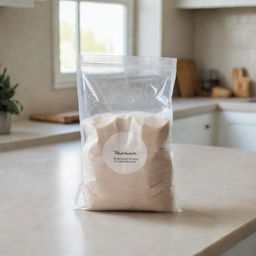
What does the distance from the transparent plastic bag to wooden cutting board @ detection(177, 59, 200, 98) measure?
2874mm

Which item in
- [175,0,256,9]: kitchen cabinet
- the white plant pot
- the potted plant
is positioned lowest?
the white plant pot

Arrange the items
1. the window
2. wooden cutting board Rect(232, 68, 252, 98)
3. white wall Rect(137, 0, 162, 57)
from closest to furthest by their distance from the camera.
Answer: the window, white wall Rect(137, 0, 162, 57), wooden cutting board Rect(232, 68, 252, 98)

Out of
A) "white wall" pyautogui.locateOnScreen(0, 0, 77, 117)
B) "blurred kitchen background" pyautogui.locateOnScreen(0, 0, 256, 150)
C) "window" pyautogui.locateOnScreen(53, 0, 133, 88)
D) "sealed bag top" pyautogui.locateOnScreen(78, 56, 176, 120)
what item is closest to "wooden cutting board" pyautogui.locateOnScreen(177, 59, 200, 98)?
"blurred kitchen background" pyautogui.locateOnScreen(0, 0, 256, 150)

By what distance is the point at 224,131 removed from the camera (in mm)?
3781

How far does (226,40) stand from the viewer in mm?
4230

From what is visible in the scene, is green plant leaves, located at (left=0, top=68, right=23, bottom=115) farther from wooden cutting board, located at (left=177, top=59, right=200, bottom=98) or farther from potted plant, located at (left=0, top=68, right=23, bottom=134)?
wooden cutting board, located at (left=177, top=59, right=200, bottom=98)

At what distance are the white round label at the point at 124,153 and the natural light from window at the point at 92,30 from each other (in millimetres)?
2231

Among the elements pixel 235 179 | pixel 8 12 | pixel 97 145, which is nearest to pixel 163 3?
pixel 8 12

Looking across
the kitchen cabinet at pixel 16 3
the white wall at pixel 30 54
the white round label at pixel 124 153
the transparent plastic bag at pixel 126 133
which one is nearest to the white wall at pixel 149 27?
the white wall at pixel 30 54

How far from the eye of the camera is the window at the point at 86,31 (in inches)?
133

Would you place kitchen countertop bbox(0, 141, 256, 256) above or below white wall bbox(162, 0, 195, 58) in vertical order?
below

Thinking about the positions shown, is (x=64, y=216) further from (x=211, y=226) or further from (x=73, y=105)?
(x=73, y=105)

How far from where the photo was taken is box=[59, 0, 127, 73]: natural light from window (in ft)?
11.3

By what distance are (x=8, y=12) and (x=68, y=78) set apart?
64 centimetres
